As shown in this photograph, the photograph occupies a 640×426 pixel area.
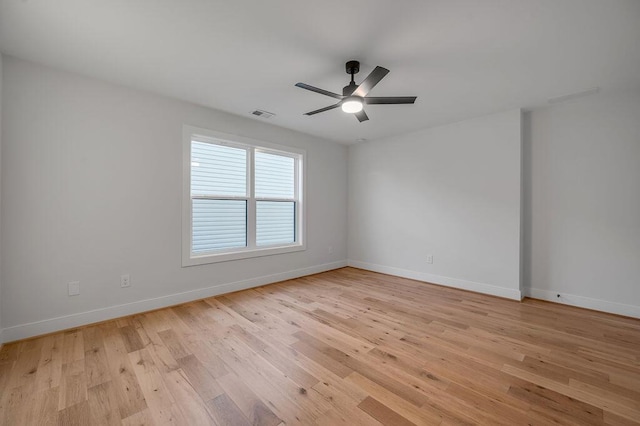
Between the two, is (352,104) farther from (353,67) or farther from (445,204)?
(445,204)

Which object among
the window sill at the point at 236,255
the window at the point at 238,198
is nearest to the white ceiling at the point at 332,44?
the window at the point at 238,198

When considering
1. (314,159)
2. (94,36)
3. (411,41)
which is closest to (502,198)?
(411,41)

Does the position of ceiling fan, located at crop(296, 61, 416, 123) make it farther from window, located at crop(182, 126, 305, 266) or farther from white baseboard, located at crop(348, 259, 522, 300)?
white baseboard, located at crop(348, 259, 522, 300)

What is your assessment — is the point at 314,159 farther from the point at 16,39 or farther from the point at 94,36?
the point at 16,39

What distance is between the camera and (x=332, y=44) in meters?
2.14

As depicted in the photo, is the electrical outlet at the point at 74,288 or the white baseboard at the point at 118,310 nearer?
the white baseboard at the point at 118,310

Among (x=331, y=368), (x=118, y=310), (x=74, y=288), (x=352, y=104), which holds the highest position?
(x=352, y=104)

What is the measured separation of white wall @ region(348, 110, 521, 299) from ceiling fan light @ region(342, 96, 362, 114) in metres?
2.29

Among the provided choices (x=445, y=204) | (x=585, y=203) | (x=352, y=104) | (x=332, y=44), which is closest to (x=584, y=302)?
(x=585, y=203)

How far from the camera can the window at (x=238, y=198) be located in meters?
3.46

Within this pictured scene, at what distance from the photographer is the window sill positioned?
3365mm

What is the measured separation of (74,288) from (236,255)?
172cm

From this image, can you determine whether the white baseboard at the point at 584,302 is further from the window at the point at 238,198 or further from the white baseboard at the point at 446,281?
the window at the point at 238,198

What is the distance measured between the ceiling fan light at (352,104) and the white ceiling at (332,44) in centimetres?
34
